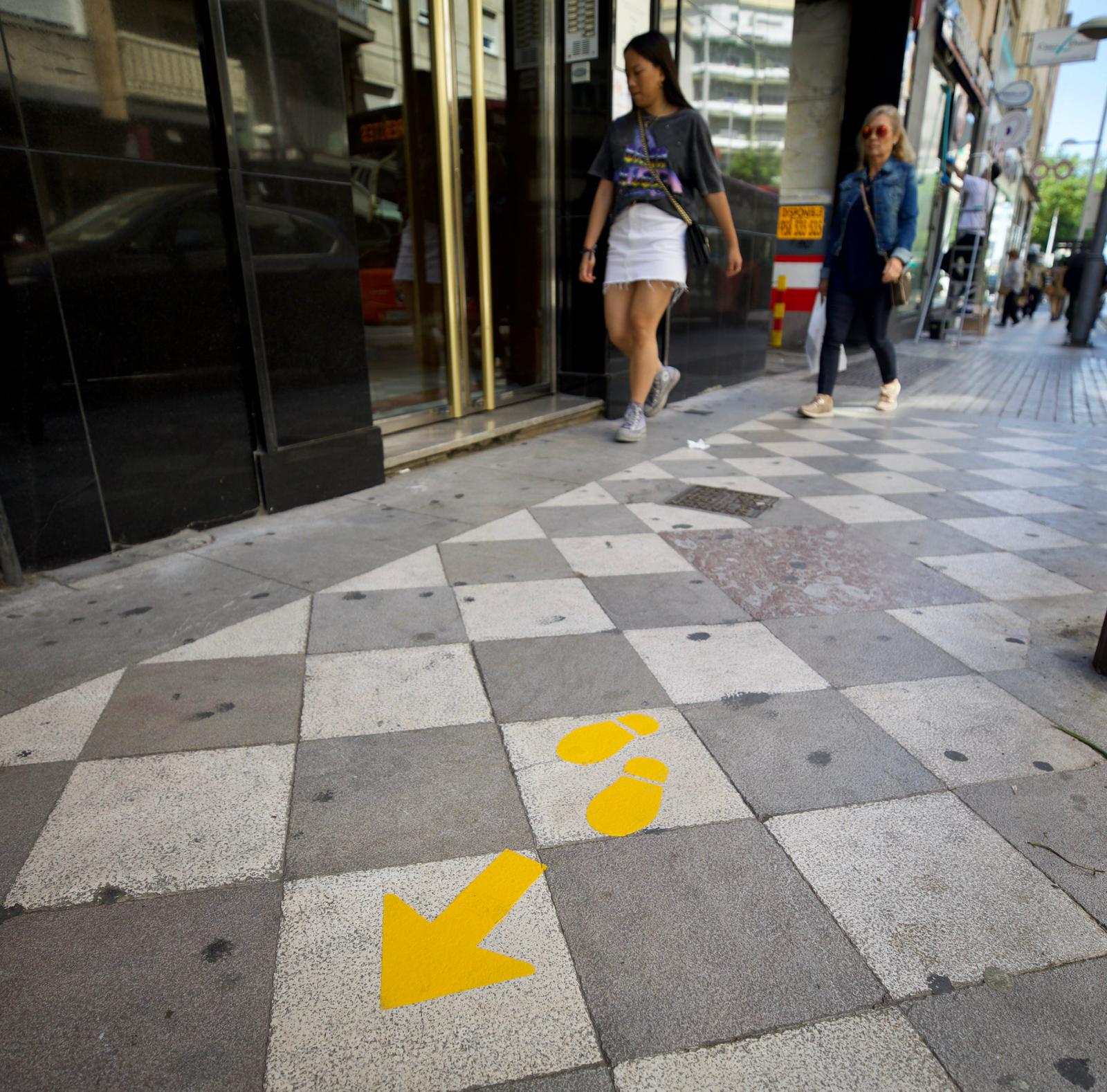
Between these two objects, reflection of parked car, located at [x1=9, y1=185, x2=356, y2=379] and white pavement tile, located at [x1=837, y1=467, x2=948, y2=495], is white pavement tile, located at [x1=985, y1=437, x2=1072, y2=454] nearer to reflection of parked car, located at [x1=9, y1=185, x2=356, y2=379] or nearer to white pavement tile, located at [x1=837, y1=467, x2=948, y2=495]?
white pavement tile, located at [x1=837, y1=467, x2=948, y2=495]

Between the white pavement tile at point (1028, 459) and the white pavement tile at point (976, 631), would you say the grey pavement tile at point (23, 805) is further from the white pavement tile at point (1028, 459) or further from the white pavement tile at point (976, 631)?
the white pavement tile at point (1028, 459)

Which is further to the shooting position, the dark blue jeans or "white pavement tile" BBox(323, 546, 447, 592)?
the dark blue jeans

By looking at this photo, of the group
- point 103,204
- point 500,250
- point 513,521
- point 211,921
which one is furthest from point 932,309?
point 211,921

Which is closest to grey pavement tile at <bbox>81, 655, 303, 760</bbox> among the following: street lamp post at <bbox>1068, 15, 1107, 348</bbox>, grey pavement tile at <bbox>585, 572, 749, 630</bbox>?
grey pavement tile at <bbox>585, 572, 749, 630</bbox>

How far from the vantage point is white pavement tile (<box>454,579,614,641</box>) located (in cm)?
255

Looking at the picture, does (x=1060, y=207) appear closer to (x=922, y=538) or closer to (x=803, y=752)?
(x=922, y=538)

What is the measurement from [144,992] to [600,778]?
0.96 meters

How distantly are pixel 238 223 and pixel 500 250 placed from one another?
2.77 meters

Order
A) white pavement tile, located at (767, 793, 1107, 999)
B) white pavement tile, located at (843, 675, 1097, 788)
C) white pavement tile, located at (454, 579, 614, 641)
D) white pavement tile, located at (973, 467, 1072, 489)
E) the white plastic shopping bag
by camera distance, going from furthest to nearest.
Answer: the white plastic shopping bag → white pavement tile, located at (973, 467, 1072, 489) → white pavement tile, located at (454, 579, 614, 641) → white pavement tile, located at (843, 675, 1097, 788) → white pavement tile, located at (767, 793, 1107, 999)

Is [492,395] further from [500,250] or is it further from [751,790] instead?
[751,790]

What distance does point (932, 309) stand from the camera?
15.1 m

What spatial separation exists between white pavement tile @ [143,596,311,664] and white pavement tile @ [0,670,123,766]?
21 cm

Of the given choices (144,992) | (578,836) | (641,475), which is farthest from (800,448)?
(144,992)

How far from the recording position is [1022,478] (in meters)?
4.59
